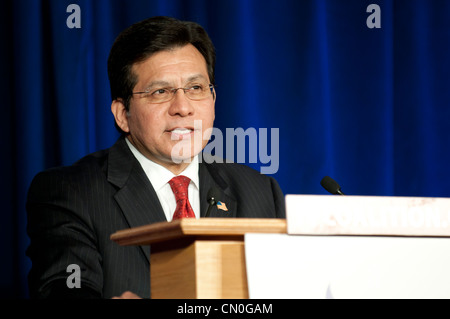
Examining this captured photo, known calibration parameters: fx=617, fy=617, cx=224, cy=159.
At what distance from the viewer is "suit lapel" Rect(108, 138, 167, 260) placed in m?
1.74

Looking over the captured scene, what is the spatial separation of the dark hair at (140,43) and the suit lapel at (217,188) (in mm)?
352

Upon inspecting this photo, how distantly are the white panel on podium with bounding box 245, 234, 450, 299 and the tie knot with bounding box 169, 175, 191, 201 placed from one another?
0.91 m

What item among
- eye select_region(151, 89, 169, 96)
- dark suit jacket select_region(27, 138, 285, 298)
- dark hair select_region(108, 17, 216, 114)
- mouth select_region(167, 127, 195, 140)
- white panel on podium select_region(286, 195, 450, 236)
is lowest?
dark suit jacket select_region(27, 138, 285, 298)

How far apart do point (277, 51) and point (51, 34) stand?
946 mm

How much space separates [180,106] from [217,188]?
0.29m

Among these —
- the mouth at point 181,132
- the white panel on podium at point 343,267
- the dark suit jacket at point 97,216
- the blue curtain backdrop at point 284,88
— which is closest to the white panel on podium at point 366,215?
the white panel on podium at point 343,267

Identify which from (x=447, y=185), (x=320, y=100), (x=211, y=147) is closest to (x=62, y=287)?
(x=211, y=147)

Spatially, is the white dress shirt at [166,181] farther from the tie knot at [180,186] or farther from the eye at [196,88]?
the eye at [196,88]

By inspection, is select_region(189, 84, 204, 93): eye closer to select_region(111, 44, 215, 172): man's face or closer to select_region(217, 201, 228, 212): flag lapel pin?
select_region(111, 44, 215, 172): man's face

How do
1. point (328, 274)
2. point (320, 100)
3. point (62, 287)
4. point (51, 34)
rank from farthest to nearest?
point (320, 100)
point (51, 34)
point (62, 287)
point (328, 274)

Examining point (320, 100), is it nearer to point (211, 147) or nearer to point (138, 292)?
point (211, 147)

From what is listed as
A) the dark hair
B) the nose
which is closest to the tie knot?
the nose

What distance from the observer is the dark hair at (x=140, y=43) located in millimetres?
2062

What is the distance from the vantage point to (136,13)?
2.47m
